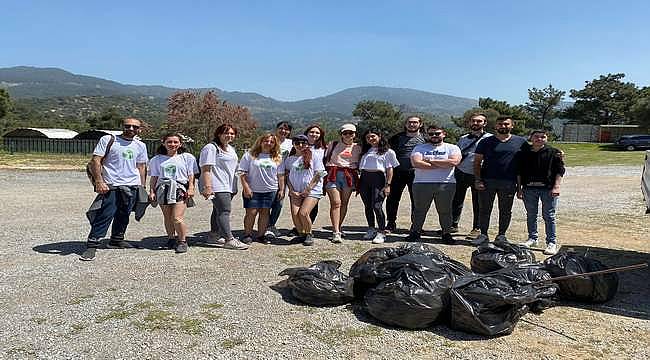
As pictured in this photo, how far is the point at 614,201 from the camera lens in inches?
488

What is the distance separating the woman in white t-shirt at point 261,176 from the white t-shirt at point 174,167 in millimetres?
646

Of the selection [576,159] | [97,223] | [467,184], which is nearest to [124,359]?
[97,223]

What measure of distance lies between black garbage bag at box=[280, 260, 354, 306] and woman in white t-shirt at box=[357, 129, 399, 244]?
101 inches

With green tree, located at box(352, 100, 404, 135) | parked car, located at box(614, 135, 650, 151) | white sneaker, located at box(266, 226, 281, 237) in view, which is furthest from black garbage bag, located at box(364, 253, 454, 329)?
green tree, located at box(352, 100, 404, 135)

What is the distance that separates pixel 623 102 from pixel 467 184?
63934 millimetres

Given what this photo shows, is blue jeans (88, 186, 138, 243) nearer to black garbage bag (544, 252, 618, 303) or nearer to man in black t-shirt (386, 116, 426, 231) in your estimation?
man in black t-shirt (386, 116, 426, 231)

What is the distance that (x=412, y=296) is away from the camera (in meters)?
4.02

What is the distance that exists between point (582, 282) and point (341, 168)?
11.0 ft

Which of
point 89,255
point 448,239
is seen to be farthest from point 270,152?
point 448,239

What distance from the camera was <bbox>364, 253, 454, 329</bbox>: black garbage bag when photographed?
402 centimetres

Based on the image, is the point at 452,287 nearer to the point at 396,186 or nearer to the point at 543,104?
the point at 396,186

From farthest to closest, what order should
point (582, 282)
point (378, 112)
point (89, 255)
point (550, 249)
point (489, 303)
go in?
1. point (378, 112)
2. point (550, 249)
3. point (89, 255)
4. point (582, 282)
5. point (489, 303)

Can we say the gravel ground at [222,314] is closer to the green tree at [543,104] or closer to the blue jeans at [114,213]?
the blue jeans at [114,213]

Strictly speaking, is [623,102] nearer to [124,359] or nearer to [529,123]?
[529,123]
